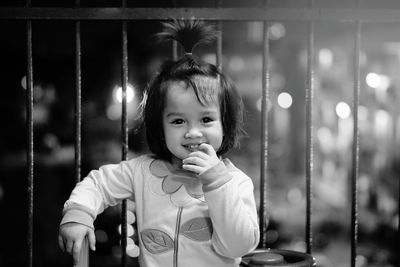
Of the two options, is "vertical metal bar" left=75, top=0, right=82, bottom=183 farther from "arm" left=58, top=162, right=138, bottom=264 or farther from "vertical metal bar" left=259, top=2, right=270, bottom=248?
"vertical metal bar" left=259, top=2, right=270, bottom=248

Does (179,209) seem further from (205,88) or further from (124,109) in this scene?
(124,109)

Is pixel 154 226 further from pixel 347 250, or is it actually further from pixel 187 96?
pixel 347 250

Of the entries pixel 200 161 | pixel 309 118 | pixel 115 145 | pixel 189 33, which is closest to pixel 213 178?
pixel 200 161

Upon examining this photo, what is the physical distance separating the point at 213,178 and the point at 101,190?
0.43m

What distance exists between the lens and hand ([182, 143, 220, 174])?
161 cm

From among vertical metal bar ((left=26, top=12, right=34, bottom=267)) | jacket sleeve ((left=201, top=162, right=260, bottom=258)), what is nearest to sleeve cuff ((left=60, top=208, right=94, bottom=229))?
jacket sleeve ((left=201, top=162, right=260, bottom=258))

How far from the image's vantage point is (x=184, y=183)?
1.81m

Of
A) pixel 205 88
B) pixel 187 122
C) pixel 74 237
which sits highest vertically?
pixel 205 88

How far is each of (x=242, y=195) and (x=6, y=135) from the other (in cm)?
635

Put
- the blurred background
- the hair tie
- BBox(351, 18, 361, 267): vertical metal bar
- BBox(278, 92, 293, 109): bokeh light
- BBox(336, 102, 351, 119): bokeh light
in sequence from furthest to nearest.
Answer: BBox(278, 92, 293, 109): bokeh light < BBox(336, 102, 351, 119): bokeh light < the blurred background < BBox(351, 18, 361, 267): vertical metal bar < the hair tie

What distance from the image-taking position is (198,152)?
5.39 feet

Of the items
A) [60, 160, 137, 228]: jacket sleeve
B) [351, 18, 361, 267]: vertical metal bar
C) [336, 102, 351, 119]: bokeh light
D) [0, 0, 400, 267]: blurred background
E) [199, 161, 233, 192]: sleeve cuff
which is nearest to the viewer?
[199, 161, 233, 192]: sleeve cuff

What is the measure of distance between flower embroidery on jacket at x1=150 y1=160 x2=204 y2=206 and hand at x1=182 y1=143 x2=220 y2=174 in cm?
17

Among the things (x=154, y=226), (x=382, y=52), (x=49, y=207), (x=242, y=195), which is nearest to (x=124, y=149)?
(x=154, y=226)
